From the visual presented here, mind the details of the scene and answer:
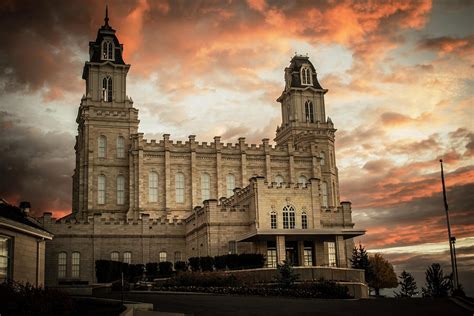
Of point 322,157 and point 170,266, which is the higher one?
point 322,157

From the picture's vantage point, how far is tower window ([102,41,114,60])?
2798 inches

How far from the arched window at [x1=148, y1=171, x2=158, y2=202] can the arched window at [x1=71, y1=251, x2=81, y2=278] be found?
1363 cm

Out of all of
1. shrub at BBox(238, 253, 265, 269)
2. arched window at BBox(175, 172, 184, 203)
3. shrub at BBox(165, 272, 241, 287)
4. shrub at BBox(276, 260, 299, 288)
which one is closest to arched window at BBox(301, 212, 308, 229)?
shrub at BBox(238, 253, 265, 269)

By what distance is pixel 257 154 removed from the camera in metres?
70.5

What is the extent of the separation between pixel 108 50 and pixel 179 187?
17.9 metres

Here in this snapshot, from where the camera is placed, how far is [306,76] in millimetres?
78562

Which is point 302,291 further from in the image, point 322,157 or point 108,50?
point 108,50

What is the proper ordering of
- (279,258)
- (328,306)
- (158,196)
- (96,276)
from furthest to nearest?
(158,196)
(96,276)
(279,258)
(328,306)

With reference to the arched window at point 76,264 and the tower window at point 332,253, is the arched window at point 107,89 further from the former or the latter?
the tower window at point 332,253

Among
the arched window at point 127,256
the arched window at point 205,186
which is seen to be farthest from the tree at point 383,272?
the arched window at point 127,256

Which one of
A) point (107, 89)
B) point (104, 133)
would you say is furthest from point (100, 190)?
point (107, 89)

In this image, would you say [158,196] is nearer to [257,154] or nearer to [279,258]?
[257,154]

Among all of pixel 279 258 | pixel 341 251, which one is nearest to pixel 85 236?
pixel 279 258

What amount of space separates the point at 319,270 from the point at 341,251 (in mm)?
8956
